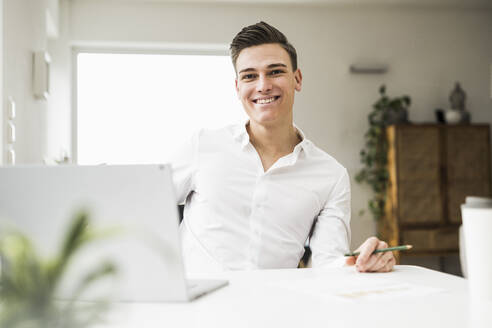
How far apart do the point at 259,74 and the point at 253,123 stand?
0.18 m

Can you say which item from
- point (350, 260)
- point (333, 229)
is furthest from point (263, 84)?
point (350, 260)

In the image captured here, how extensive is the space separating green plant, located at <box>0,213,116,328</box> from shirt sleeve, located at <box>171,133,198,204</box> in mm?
1532

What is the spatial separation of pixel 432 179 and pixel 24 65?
150 inches

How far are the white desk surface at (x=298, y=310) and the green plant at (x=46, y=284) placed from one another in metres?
0.36

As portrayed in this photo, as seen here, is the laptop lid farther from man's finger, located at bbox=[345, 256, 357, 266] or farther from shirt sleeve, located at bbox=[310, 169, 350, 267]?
shirt sleeve, located at bbox=[310, 169, 350, 267]

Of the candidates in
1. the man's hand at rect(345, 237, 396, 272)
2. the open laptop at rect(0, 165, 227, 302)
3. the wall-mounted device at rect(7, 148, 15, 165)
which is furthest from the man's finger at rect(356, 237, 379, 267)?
the wall-mounted device at rect(7, 148, 15, 165)

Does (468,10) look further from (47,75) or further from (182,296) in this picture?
(182,296)

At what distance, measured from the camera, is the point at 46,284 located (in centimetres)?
28

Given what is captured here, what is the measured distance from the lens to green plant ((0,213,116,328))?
0.88 ft

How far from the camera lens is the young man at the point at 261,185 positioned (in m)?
1.68

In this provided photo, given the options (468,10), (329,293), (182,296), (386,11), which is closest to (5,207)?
(182,296)

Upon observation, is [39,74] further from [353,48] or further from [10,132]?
[353,48]

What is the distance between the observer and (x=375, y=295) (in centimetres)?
90

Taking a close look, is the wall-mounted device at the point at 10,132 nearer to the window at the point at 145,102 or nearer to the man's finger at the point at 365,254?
the man's finger at the point at 365,254
